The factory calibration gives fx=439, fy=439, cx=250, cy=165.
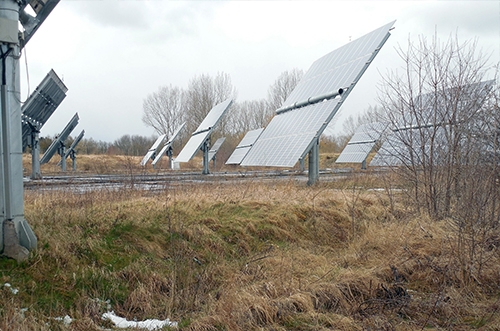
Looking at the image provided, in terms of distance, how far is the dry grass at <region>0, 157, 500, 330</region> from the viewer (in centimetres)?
504

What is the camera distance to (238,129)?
5875cm

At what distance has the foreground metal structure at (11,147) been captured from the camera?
5.80m

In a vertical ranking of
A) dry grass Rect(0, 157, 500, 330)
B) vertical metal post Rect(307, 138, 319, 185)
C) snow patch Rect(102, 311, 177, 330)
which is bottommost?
snow patch Rect(102, 311, 177, 330)

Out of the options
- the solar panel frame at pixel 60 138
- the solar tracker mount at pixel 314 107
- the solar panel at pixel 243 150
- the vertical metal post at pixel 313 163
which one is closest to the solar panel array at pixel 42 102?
the solar panel frame at pixel 60 138

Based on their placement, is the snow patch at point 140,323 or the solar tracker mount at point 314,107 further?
the solar tracker mount at point 314,107

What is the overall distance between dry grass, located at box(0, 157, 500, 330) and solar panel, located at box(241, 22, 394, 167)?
359 centimetres

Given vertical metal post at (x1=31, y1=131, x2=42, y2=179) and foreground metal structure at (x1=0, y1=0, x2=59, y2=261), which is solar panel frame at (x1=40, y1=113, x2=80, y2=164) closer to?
vertical metal post at (x1=31, y1=131, x2=42, y2=179)

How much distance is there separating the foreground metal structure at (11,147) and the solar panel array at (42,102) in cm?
1417

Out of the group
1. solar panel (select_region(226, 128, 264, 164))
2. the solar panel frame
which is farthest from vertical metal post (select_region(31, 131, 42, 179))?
solar panel (select_region(226, 128, 264, 164))

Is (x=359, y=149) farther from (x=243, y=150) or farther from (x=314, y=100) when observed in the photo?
(x=314, y=100)

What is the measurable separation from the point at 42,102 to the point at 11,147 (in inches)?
670

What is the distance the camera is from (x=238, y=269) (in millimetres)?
6824

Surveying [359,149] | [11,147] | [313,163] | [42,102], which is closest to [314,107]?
[313,163]

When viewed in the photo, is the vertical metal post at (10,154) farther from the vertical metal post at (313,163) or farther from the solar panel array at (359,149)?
the solar panel array at (359,149)
